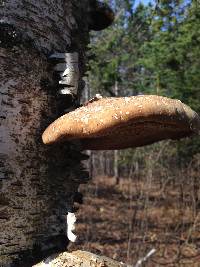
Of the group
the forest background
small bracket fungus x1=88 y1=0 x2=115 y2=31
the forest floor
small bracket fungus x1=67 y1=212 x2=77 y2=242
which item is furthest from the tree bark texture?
the forest floor

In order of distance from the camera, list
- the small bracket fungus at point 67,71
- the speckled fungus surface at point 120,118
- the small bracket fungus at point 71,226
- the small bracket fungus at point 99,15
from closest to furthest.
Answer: the speckled fungus surface at point 120,118 → the small bracket fungus at point 71,226 → the small bracket fungus at point 67,71 → the small bracket fungus at point 99,15

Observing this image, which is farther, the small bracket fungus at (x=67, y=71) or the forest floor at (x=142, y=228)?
the forest floor at (x=142, y=228)

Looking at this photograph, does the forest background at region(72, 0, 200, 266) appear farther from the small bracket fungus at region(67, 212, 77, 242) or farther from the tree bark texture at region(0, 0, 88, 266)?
the small bracket fungus at region(67, 212, 77, 242)

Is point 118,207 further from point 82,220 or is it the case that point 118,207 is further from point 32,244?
point 32,244

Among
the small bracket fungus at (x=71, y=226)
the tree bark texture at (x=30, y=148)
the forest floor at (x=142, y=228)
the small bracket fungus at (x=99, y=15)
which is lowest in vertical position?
the forest floor at (x=142, y=228)

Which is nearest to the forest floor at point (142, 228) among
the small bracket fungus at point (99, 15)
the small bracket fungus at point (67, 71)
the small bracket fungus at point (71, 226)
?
the small bracket fungus at point (99, 15)

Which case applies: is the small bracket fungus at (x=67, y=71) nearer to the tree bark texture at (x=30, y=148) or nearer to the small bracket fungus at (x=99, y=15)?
the tree bark texture at (x=30, y=148)

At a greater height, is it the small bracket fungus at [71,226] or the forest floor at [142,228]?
the small bracket fungus at [71,226]
